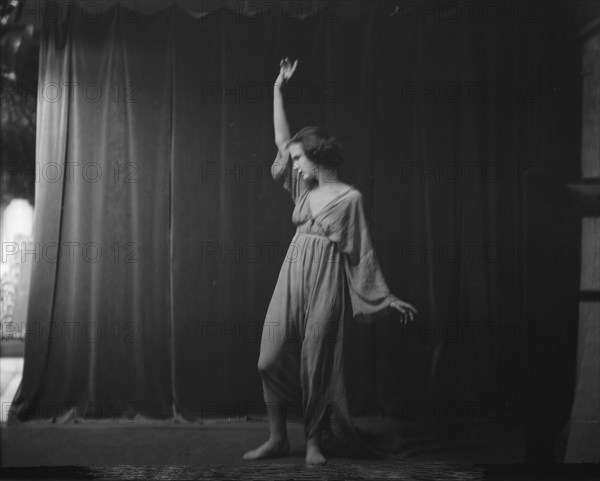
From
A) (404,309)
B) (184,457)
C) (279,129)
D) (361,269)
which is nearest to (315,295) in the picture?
(361,269)

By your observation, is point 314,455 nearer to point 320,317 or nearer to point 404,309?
point 320,317

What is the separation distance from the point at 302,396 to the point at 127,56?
199 cm

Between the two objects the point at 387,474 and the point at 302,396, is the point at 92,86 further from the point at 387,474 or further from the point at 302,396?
the point at 387,474

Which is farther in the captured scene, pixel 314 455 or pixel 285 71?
pixel 285 71

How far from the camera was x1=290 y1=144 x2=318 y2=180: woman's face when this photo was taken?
11.8ft

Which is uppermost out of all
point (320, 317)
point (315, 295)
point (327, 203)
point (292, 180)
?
point (292, 180)

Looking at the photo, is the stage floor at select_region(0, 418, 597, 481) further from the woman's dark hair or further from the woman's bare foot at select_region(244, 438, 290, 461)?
the woman's dark hair

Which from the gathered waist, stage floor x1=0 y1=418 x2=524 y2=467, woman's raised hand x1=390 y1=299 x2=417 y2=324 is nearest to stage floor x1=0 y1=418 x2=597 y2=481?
stage floor x1=0 y1=418 x2=524 y2=467

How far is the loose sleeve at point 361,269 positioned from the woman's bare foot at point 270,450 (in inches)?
29.5

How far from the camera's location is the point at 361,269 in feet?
11.8

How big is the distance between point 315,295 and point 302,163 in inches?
27.1

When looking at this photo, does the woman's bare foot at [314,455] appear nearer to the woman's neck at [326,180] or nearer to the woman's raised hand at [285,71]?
the woman's neck at [326,180]

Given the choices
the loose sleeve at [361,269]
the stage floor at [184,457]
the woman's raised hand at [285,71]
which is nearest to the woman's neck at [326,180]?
→ the loose sleeve at [361,269]

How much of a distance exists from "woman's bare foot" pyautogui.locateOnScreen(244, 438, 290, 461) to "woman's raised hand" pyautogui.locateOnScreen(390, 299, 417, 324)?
88 centimetres
